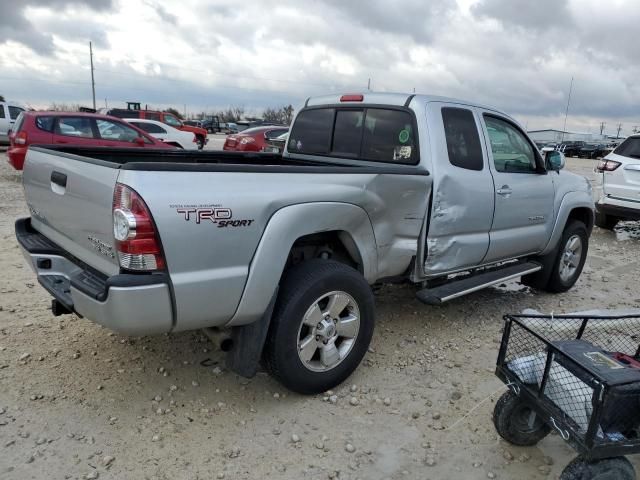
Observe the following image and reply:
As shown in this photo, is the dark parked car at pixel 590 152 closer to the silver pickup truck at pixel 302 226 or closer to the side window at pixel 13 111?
the side window at pixel 13 111

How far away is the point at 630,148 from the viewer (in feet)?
28.6

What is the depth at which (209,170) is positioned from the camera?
8.70ft

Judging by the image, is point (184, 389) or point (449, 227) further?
point (449, 227)

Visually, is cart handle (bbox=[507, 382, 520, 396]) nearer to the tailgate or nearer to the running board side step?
the running board side step

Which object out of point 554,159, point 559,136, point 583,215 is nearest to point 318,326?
point 554,159

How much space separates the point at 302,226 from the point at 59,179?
1.45m

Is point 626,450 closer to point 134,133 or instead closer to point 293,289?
point 293,289

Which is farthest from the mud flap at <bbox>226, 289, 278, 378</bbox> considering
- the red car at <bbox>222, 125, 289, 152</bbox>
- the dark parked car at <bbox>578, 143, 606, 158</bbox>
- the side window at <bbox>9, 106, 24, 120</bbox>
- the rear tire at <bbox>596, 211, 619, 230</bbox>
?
the dark parked car at <bbox>578, 143, 606, 158</bbox>

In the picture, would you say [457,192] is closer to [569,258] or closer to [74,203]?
[569,258]

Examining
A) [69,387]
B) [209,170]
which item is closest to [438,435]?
[209,170]

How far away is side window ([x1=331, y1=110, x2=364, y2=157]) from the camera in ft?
14.3

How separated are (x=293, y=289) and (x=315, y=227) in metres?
0.39

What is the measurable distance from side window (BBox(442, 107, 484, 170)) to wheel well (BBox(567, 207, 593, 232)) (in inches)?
78.6

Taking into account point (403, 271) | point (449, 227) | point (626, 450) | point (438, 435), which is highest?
point (449, 227)
